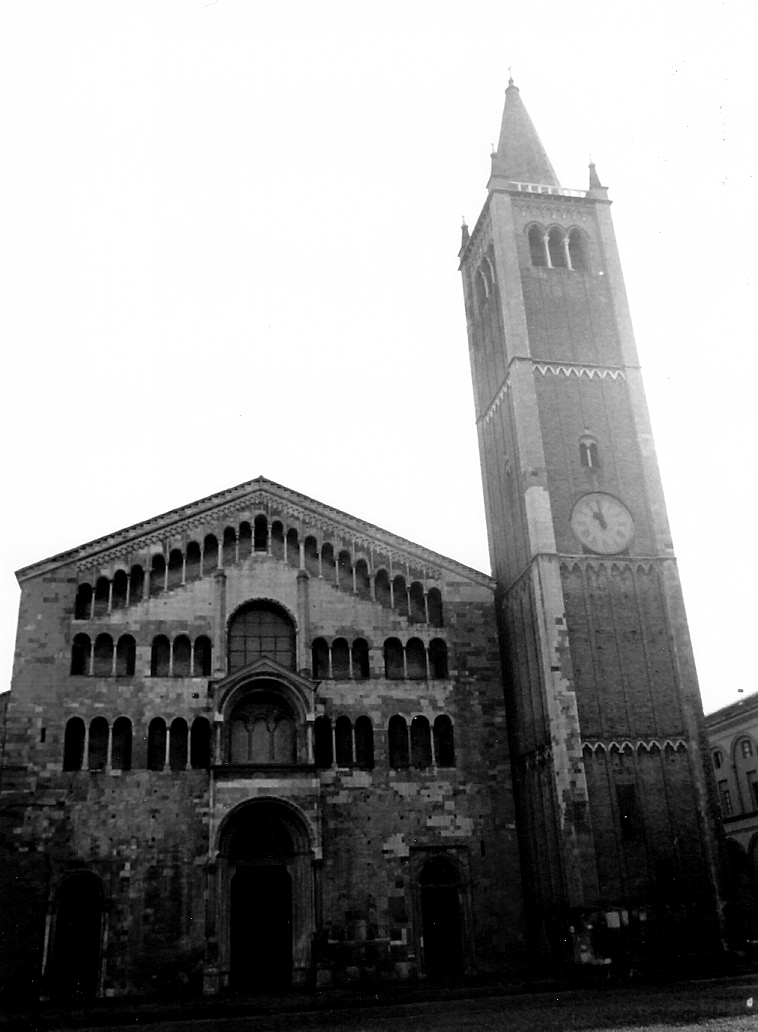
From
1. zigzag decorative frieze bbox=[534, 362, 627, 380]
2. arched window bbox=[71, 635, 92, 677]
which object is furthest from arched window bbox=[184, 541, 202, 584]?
zigzag decorative frieze bbox=[534, 362, 627, 380]

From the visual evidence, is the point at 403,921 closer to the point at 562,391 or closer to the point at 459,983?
the point at 459,983

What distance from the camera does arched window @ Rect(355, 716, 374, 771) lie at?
103 ft

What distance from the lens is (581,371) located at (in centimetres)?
3594

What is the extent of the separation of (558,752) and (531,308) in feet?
53.9

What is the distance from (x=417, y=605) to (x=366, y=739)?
16.4 feet

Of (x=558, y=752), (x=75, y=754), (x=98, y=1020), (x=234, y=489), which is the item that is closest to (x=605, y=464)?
(x=558, y=752)

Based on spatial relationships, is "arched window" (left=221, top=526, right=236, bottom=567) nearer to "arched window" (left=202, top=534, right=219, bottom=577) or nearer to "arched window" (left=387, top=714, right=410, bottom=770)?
"arched window" (left=202, top=534, right=219, bottom=577)

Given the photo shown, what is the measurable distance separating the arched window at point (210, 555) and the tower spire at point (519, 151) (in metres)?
18.7

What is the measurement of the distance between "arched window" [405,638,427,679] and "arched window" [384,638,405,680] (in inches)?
8.7

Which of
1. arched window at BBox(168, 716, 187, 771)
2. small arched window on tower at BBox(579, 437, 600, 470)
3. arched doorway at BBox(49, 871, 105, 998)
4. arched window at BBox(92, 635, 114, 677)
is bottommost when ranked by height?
arched doorway at BBox(49, 871, 105, 998)

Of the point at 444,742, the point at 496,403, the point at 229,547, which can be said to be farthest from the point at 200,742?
the point at 496,403

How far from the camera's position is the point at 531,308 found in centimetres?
3666

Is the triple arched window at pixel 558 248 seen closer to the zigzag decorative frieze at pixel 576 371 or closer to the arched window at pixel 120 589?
the zigzag decorative frieze at pixel 576 371

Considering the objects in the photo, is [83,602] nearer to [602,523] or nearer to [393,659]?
[393,659]
